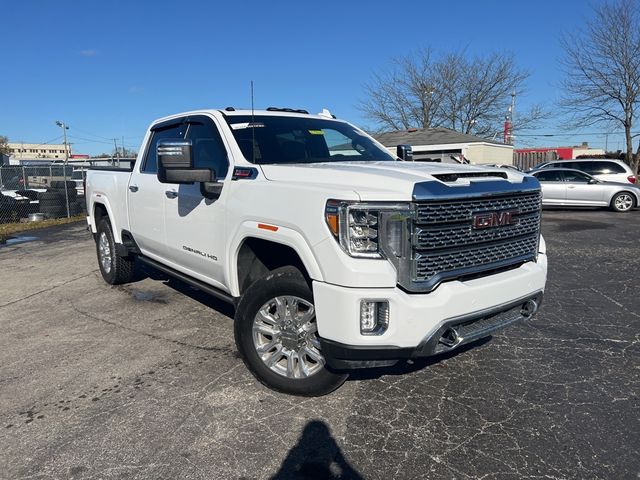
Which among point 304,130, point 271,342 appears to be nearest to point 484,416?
point 271,342

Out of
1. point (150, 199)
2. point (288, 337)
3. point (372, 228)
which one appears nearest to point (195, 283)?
point (150, 199)

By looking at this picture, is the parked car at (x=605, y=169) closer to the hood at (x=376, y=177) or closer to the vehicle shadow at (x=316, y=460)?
the hood at (x=376, y=177)

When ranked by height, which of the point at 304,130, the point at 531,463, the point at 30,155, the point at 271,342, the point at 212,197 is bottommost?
the point at 531,463

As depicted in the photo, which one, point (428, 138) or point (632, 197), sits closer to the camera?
point (632, 197)

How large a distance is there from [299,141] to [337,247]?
76.2 inches

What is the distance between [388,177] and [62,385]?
2829 millimetres

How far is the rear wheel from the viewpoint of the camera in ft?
50.9

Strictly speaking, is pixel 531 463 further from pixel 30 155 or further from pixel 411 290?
pixel 30 155

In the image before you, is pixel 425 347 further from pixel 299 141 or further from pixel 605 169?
pixel 605 169

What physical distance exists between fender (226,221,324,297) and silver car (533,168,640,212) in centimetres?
1388

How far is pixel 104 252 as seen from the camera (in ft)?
22.6

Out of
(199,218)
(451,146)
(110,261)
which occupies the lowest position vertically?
(110,261)

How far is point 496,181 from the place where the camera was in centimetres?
336

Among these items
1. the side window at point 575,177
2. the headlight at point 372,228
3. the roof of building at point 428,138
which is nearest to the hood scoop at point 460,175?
the headlight at point 372,228
